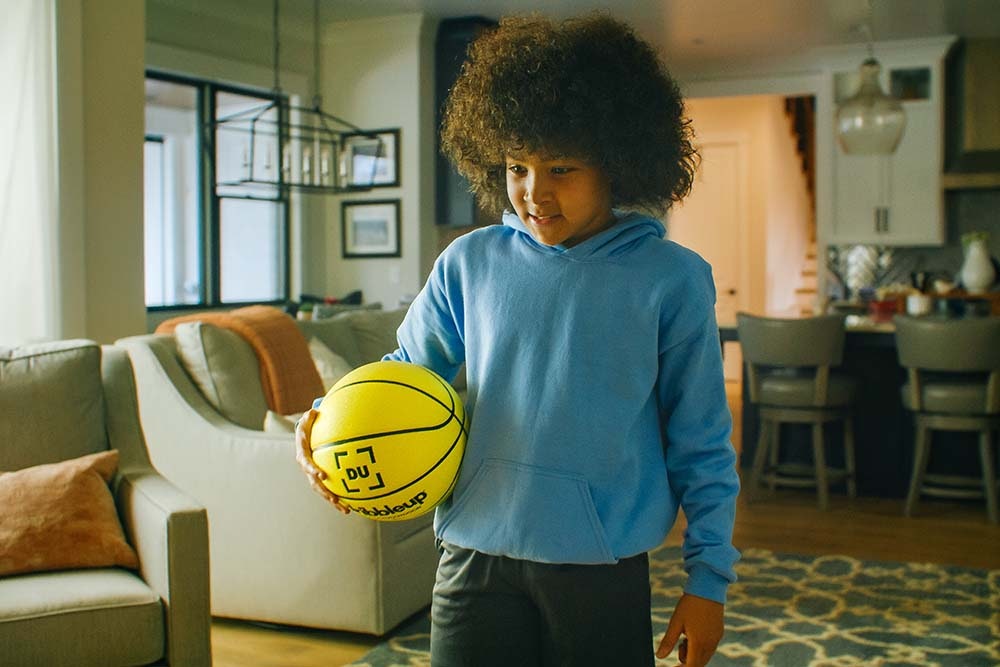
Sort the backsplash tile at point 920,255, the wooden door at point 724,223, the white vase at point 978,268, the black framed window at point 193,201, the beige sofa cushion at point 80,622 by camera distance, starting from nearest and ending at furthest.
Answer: the beige sofa cushion at point 80,622 → the black framed window at point 193,201 → the white vase at point 978,268 → the backsplash tile at point 920,255 → the wooden door at point 724,223

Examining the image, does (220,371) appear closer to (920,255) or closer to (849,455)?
(849,455)

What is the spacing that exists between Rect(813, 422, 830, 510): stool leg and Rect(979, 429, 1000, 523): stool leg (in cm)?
69

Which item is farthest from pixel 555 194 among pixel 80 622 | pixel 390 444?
pixel 80 622

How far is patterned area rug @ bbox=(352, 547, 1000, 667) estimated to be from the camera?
297 cm

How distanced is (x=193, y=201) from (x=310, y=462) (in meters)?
5.26

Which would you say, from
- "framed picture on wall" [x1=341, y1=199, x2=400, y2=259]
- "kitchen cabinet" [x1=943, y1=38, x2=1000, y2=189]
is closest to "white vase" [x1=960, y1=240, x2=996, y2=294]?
"kitchen cabinet" [x1=943, y1=38, x2=1000, y2=189]

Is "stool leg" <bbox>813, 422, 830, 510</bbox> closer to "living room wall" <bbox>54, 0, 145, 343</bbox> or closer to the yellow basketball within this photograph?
"living room wall" <bbox>54, 0, 145, 343</bbox>

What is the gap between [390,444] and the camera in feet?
4.04

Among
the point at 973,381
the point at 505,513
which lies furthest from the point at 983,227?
the point at 505,513

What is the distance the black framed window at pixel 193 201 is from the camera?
600 centimetres

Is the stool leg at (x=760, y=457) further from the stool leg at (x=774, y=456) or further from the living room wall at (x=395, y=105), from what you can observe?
the living room wall at (x=395, y=105)

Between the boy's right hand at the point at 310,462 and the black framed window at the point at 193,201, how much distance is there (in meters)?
4.63

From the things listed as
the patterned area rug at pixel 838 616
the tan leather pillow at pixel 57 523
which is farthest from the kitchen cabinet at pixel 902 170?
the tan leather pillow at pixel 57 523

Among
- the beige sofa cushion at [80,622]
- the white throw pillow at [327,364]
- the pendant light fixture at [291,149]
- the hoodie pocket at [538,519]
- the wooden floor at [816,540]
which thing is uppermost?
the pendant light fixture at [291,149]
